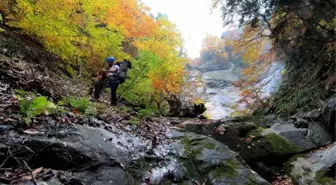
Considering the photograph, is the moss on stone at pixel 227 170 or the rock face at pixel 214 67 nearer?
the moss on stone at pixel 227 170

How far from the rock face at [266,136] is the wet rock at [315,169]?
579 mm

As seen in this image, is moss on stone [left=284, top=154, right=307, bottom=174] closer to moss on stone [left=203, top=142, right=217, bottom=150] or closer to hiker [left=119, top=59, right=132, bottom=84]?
moss on stone [left=203, top=142, right=217, bottom=150]

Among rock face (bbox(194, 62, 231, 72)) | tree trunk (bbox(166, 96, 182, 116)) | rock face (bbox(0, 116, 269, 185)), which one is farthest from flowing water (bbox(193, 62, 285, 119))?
rock face (bbox(0, 116, 269, 185))

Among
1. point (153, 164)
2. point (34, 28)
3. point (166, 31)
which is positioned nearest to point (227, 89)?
point (166, 31)

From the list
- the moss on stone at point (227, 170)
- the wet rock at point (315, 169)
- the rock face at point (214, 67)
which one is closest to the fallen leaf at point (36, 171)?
the moss on stone at point (227, 170)

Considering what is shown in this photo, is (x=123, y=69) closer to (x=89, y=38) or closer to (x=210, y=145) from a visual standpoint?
(x=210, y=145)

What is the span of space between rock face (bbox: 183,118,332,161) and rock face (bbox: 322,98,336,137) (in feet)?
0.60

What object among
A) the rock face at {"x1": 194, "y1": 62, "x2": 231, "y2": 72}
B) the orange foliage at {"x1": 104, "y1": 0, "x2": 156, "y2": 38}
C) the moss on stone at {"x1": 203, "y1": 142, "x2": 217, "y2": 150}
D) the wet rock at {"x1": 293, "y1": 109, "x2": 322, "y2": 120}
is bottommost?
the moss on stone at {"x1": 203, "y1": 142, "x2": 217, "y2": 150}

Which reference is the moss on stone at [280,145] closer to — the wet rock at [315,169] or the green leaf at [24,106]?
the wet rock at [315,169]

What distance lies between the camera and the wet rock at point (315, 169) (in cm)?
540

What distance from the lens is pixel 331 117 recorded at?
759 centimetres

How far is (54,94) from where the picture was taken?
638cm

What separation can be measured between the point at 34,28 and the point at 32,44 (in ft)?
10.0

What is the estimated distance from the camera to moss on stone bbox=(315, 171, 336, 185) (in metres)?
5.21
